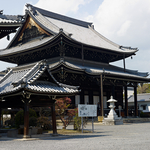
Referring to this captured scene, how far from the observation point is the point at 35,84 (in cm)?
1558

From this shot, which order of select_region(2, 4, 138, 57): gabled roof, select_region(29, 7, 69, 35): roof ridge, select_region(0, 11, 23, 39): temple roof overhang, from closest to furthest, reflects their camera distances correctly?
1. select_region(0, 11, 23, 39): temple roof overhang
2. select_region(29, 7, 69, 35): roof ridge
3. select_region(2, 4, 138, 57): gabled roof

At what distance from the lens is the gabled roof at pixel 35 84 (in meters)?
14.5

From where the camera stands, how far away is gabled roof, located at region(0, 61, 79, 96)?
47.7 ft

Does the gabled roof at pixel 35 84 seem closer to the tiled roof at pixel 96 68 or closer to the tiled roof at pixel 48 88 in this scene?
the tiled roof at pixel 48 88

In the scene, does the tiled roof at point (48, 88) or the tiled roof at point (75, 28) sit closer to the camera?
the tiled roof at point (48, 88)

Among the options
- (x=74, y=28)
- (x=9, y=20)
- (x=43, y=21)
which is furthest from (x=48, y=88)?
(x=74, y=28)

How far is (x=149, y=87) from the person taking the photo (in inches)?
3354

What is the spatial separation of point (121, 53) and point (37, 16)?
44.5 ft

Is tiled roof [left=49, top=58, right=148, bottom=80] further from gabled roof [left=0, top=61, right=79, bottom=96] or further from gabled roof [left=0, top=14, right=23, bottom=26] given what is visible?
gabled roof [left=0, top=61, right=79, bottom=96]

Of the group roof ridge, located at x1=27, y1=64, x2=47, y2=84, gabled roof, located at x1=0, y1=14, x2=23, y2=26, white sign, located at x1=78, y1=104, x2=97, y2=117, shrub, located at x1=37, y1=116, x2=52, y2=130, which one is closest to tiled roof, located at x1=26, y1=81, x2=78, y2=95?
roof ridge, located at x1=27, y1=64, x2=47, y2=84

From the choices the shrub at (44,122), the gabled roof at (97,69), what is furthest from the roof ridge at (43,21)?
the shrub at (44,122)

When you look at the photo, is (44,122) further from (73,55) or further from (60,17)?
(60,17)

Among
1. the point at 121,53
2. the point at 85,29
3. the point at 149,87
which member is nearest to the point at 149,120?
the point at 121,53

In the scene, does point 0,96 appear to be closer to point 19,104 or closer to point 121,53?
point 19,104
